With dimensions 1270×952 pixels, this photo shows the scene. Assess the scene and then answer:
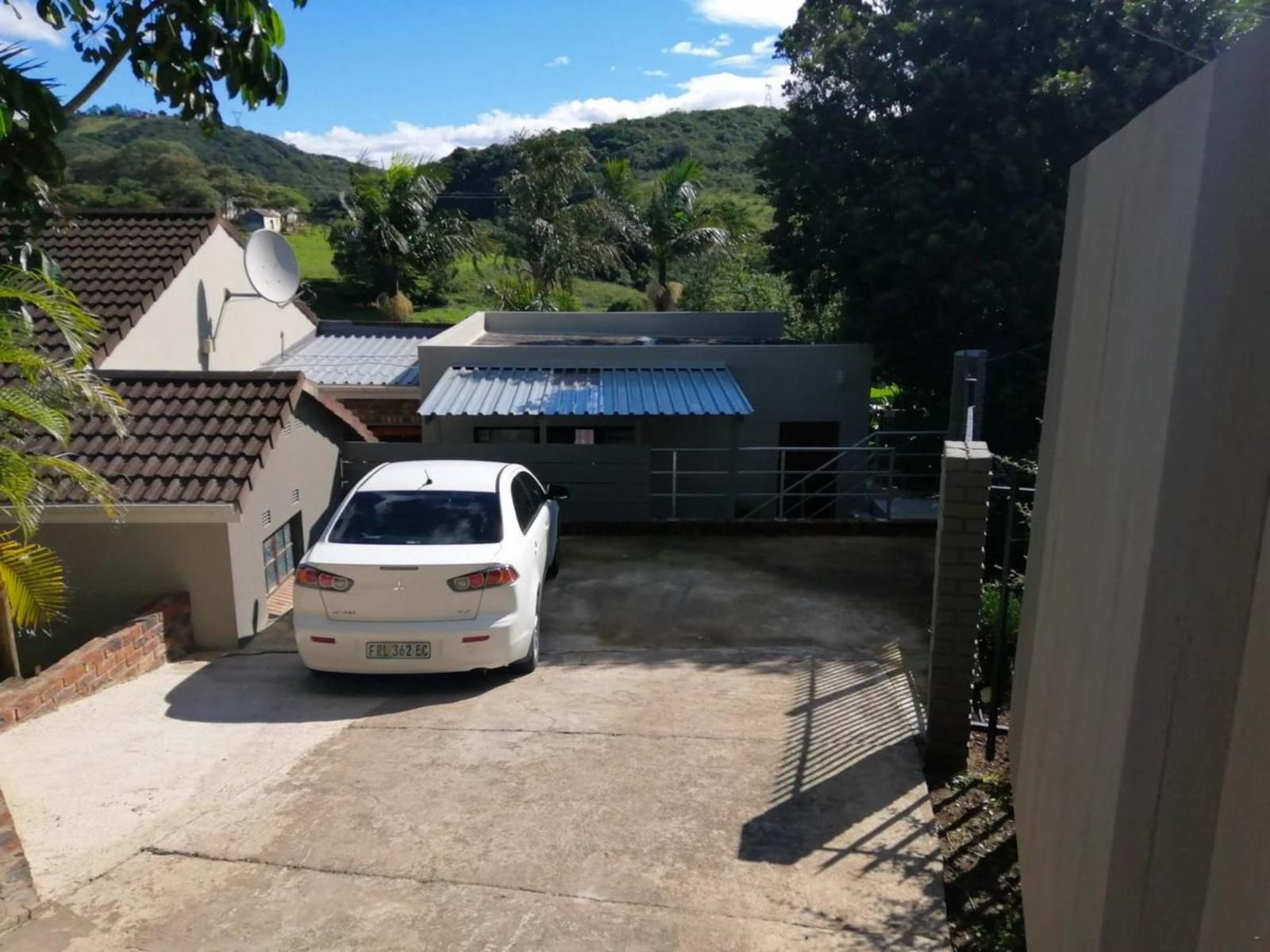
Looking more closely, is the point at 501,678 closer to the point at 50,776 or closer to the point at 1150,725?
the point at 50,776

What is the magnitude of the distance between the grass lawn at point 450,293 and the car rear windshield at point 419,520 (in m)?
27.4

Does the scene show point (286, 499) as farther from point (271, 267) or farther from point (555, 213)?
point (555, 213)

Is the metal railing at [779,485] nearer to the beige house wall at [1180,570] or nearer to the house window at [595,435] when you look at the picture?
the house window at [595,435]

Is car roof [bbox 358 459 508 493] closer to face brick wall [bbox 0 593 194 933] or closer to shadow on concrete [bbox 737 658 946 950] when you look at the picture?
face brick wall [bbox 0 593 194 933]

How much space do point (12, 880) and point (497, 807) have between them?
2.22 m

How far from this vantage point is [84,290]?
42.8ft

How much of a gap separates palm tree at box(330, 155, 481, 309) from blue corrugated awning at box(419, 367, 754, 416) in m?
16.9

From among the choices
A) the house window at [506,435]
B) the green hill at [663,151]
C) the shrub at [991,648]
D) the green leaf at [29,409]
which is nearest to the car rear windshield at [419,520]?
the green leaf at [29,409]

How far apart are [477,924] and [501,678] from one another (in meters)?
3.46

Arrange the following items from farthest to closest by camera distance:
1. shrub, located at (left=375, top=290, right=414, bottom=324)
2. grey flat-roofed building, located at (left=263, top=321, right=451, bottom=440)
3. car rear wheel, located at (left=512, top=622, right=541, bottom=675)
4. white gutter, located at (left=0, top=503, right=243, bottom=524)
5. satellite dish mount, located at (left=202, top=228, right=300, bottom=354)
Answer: shrub, located at (left=375, top=290, right=414, bottom=324), grey flat-roofed building, located at (left=263, top=321, right=451, bottom=440), satellite dish mount, located at (left=202, top=228, right=300, bottom=354), white gutter, located at (left=0, top=503, right=243, bottom=524), car rear wheel, located at (left=512, top=622, right=541, bottom=675)

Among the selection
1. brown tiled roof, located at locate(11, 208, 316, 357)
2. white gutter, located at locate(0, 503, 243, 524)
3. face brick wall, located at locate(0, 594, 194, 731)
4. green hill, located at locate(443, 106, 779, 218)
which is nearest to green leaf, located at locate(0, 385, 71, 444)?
face brick wall, located at locate(0, 594, 194, 731)

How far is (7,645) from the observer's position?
7.65 meters

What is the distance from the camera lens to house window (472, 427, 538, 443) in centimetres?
1611

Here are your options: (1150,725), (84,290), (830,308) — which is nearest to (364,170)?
(830,308)
